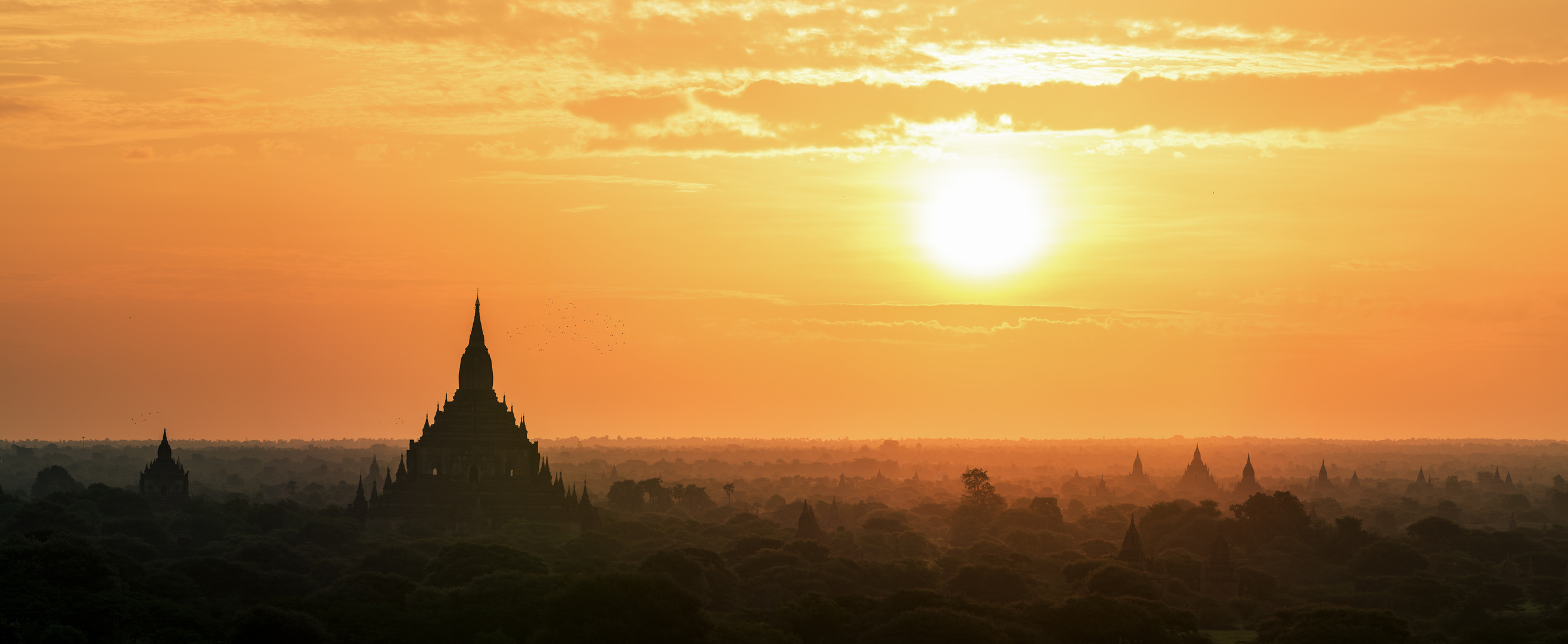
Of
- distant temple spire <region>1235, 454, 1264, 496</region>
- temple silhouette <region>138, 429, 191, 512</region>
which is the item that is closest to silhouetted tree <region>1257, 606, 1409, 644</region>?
temple silhouette <region>138, 429, 191, 512</region>

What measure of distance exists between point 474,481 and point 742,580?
81.5 ft

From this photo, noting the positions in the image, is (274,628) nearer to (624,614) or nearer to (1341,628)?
(624,614)

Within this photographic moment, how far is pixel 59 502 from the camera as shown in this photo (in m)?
117

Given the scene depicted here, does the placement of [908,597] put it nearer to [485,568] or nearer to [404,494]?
[485,568]

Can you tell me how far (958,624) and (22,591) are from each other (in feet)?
120

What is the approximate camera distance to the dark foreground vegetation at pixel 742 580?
203 feet

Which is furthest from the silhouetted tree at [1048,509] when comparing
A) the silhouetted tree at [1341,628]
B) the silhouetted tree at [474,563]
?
the silhouetted tree at [474,563]

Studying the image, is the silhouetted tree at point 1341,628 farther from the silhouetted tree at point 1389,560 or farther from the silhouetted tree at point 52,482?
the silhouetted tree at point 52,482

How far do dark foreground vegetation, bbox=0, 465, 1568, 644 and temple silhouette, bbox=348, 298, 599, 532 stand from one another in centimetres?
173

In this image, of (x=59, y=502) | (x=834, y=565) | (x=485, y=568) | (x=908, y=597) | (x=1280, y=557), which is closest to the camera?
(x=908, y=597)

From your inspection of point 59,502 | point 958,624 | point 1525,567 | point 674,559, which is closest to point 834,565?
point 674,559

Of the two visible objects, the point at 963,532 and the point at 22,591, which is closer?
the point at 22,591

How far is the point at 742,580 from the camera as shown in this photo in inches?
3236

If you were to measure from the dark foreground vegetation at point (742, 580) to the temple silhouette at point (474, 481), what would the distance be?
5.67 ft
